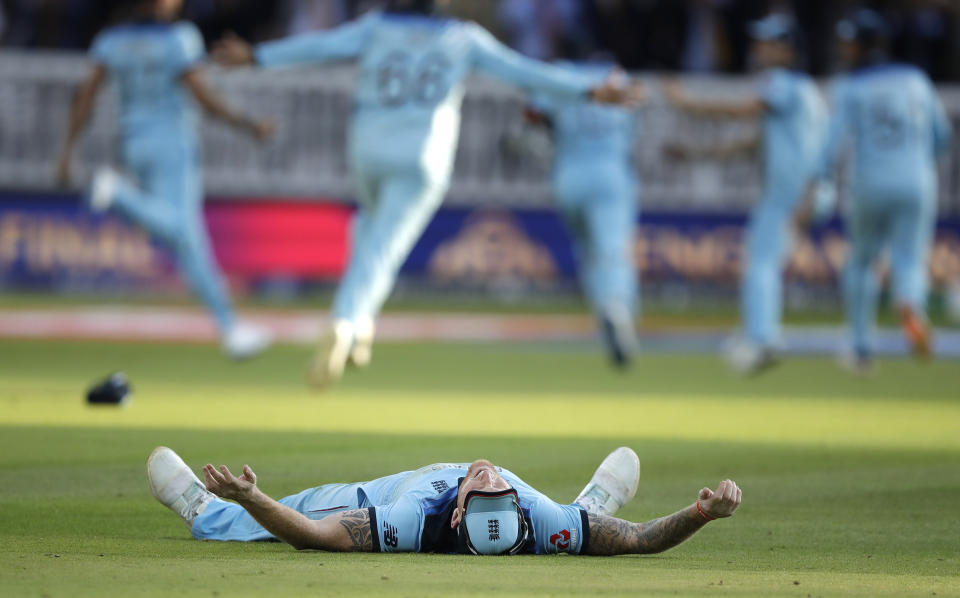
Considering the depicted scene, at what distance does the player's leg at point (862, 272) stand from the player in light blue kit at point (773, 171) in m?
0.55

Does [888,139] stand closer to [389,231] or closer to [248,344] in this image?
[389,231]

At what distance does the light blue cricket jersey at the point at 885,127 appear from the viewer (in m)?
13.9

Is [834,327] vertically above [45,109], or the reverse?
[45,109]

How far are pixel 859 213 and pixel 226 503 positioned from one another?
9397 mm

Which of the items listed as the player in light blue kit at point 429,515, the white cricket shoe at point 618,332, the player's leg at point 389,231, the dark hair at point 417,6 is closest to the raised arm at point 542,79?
the dark hair at point 417,6

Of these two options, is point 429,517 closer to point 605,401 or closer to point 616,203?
point 605,401

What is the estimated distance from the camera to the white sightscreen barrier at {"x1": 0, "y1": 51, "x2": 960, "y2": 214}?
76.9ft

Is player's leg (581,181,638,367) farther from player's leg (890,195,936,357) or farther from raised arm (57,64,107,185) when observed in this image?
raised arm (57,64,107,185)

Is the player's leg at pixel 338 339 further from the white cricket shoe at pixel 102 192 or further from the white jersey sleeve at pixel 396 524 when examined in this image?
the white jersey sleeve at pixel 396 524

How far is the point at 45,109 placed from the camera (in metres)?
23.5

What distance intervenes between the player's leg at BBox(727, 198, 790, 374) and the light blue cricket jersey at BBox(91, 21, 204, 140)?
15.5ft

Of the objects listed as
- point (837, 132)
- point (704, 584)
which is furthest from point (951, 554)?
point (837, 132)

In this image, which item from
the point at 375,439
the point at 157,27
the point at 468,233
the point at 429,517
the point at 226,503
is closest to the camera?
the point at 429,517

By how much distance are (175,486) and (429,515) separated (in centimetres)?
88
